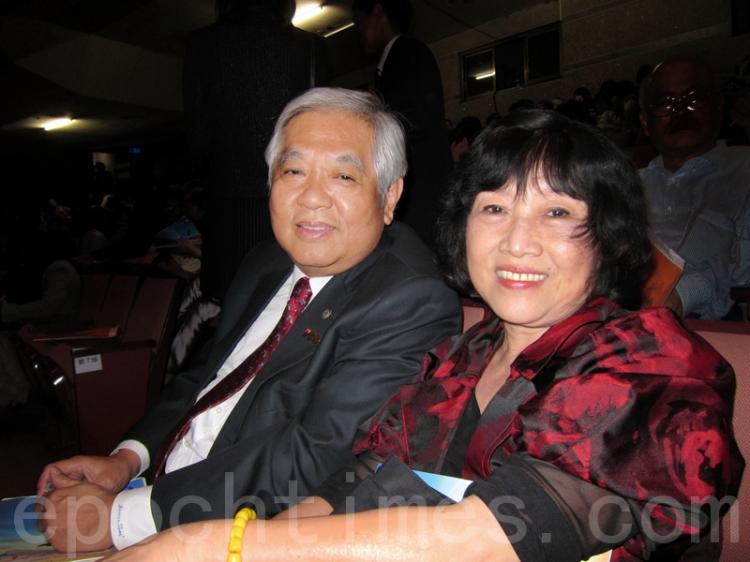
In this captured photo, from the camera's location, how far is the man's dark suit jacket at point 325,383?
4.16ft

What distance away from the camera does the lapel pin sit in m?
1.43

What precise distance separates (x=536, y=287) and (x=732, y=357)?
371mm

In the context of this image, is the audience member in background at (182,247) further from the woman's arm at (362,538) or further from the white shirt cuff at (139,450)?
the woman's arm at (362,538)

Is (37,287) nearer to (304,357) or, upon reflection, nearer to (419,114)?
(419,114)

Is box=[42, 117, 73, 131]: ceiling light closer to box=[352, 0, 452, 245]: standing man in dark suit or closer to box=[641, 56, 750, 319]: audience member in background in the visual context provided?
box=[352, 0, 452, 245]: standing man in dark suit

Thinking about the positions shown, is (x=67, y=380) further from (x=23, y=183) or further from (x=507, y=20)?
(x=23, y=183)

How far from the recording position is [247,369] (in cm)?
151

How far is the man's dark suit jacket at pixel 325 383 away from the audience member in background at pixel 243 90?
928 millimetres

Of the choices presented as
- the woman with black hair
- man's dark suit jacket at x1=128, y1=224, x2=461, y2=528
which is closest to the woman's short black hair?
the woman with black hair

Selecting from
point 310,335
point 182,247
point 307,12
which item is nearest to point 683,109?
point 310,335

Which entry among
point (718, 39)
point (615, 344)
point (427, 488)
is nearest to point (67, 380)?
point (427, 488)

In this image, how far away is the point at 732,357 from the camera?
107 cm

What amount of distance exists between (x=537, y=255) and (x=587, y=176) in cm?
17

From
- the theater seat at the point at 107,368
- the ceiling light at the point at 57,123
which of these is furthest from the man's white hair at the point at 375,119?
the ceiling light at the point at 57,123
